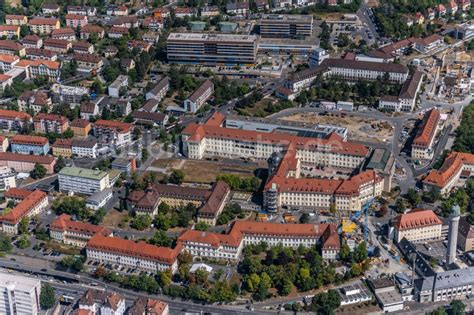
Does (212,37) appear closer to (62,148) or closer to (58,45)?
(58,45)

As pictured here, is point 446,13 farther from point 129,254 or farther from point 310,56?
point 129,254

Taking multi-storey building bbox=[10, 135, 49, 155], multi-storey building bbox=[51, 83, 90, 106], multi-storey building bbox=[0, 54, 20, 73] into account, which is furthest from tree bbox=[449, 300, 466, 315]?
multi-storey building bbox=[0, 54, 20, 73]

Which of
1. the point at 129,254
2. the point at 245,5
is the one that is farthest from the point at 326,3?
the point at 129,254

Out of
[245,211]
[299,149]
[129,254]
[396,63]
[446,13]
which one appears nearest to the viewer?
[129,254]

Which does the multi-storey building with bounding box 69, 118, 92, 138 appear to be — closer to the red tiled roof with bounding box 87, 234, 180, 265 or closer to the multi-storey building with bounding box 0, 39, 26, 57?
the red tiled roof with bounding box 87, 234, 180, 265

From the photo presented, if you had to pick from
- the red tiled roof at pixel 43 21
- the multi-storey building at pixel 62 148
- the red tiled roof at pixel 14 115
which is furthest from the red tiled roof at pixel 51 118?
the red tiled roof at pixel 43 21
